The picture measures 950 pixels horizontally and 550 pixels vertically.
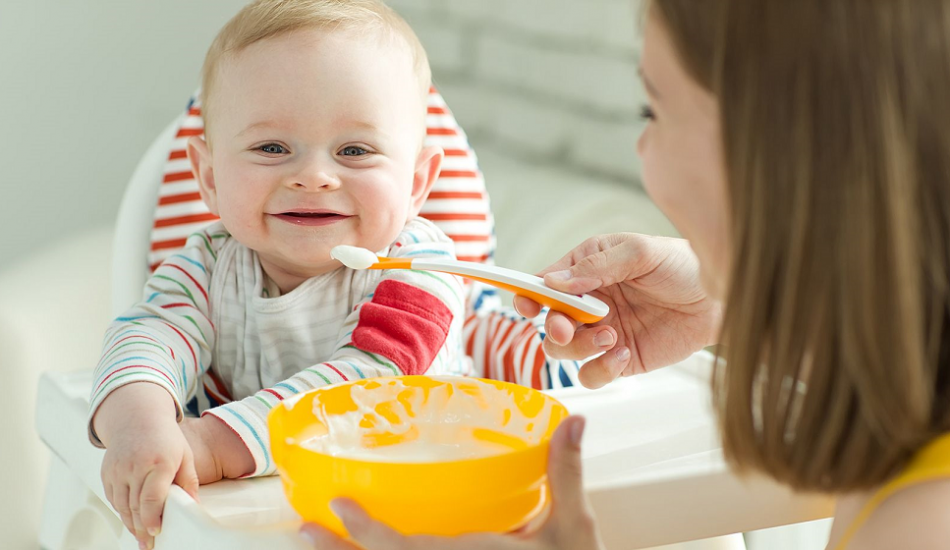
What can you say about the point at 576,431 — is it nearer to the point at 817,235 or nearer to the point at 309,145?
the point at 817,235

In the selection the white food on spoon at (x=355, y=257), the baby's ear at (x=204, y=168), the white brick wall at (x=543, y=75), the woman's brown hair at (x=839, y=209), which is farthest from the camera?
the white brick wall at (x=543, y=75)

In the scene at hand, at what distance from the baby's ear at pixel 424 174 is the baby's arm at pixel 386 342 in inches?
2.8

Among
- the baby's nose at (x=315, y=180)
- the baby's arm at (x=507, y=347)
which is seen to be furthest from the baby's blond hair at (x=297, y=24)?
the baby's arm at (x=507, y=347)

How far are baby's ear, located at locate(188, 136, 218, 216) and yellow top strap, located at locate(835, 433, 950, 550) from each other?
60 cm

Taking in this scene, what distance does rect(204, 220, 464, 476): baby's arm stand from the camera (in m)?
0.72

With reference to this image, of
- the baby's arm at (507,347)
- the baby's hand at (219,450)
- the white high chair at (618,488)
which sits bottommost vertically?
the baby's arm at (507,347)

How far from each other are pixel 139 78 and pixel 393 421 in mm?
1424

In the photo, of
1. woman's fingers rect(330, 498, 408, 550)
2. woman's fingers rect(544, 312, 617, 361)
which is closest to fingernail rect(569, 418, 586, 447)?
woman's fingers rect(330, 498, 408, 550)

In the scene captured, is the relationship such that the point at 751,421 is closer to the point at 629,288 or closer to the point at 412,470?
the point at 412,470

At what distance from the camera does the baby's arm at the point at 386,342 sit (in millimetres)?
716

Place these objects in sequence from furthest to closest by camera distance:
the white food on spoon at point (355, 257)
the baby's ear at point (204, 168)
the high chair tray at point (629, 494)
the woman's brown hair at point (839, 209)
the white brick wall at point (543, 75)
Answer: the white brick wall at point (543, 75) < the baby's ear at point (204, 168) < the white food on spoon at point (355, 257) < the high chair tray at point (629, 494) < the woman's brown hair at point (839, 209)

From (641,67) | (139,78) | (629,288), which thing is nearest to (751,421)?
(641,67)

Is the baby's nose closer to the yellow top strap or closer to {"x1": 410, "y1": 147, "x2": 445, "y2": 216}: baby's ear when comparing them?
{"x1": 410, "y1": 147, "x2": 445, "y2": 216}: baby's ear

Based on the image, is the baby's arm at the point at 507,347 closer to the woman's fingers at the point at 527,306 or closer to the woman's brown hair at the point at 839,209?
the woman's fingers at the point at 527,306
